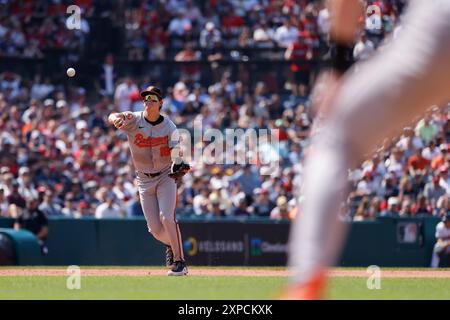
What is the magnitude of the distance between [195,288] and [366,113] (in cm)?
582

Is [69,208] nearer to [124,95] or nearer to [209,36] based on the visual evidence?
[124,95]

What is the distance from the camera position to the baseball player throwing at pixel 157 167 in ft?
39.3

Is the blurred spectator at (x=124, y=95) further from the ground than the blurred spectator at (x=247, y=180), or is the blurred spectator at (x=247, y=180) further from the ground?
the blurred spectator at (x=124, y=95)

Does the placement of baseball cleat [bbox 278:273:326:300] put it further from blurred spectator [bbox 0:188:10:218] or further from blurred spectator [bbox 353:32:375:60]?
blurred spectator [bbox 353:32:375:60]

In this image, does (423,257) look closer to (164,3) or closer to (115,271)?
(115,271)

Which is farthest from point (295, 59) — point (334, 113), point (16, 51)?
point (334, 113)

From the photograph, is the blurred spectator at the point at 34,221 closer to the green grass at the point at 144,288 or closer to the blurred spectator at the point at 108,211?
the blurred spectator at the point at 108,211

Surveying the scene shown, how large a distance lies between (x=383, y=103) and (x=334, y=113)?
0.17 m

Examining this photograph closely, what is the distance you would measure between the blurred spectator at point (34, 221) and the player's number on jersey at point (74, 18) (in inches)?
310

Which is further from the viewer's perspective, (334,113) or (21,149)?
(21,149)

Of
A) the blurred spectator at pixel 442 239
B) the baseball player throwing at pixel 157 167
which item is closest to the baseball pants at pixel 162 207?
the baseball player throwing at pixel 157 167

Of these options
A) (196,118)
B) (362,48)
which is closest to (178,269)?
(362,48)

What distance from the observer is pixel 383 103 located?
3.69 m

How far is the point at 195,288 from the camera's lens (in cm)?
934
